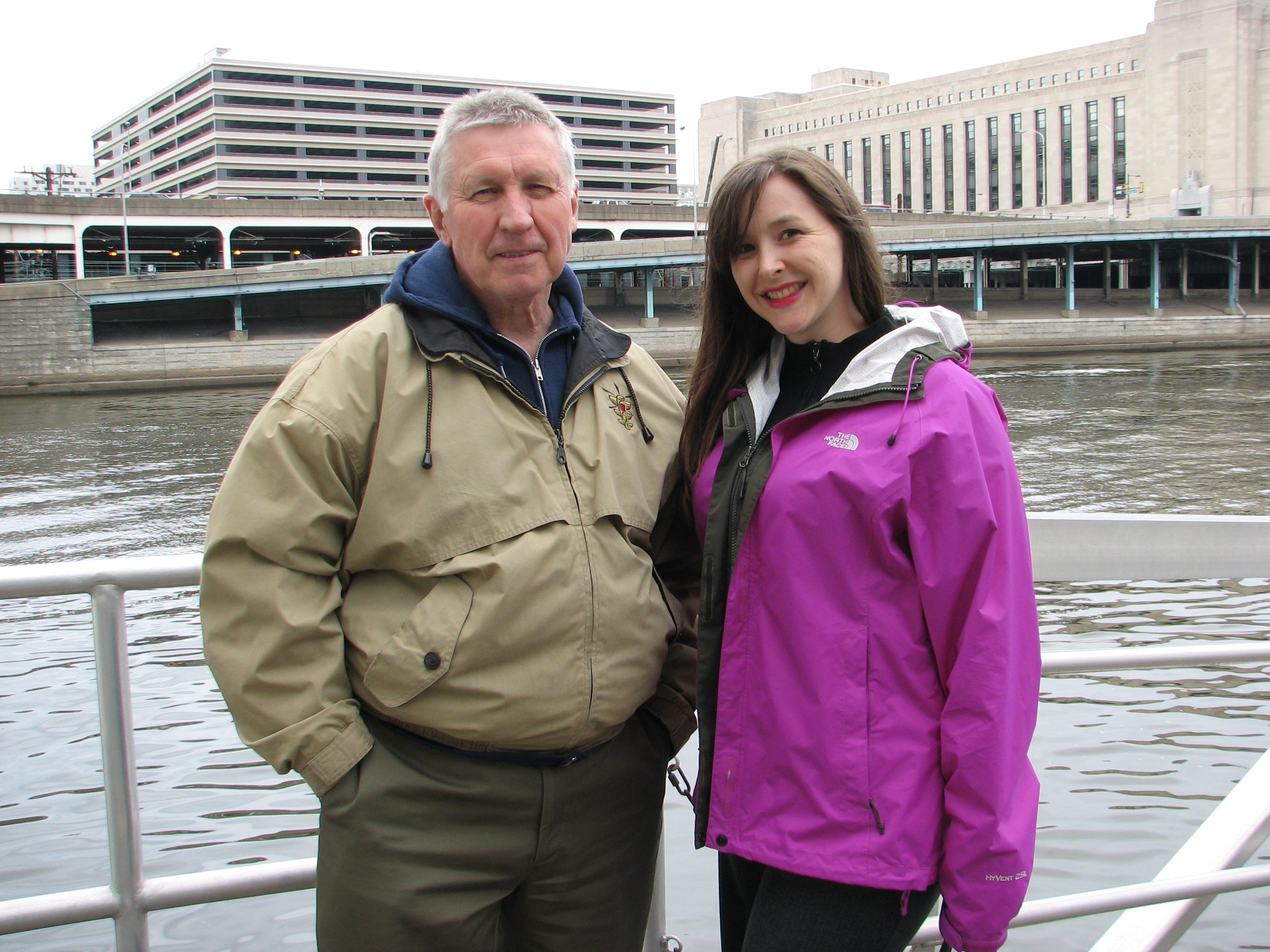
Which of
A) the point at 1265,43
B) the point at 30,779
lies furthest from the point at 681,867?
the point at 1265,43

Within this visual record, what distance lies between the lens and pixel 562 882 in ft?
5.76

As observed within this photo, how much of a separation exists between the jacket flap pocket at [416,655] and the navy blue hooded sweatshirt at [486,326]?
0.37 metres

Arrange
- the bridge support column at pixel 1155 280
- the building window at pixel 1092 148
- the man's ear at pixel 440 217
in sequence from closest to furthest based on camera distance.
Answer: the man's ear at pixel 440 217
the bridge support column at pixel 1155 280
the building window at pixel 1092 148

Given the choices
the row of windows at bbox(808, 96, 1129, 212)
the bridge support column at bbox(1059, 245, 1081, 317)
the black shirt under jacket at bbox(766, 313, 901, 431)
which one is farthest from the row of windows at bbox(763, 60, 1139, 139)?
the black shirt under jacket at bbox(766, 313, 901, 431)

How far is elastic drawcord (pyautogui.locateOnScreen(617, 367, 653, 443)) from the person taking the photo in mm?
1915

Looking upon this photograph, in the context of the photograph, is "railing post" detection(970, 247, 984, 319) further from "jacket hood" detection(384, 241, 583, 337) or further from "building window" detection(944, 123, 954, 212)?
"building window" detection(944, 123, 954, 212)

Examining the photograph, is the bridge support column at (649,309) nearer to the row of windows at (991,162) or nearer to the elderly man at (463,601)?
the row of windows at (991,162)

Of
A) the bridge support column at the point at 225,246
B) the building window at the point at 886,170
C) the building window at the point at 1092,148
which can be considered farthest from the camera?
the building window at the point at 886,170

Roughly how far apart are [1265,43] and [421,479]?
263 feet

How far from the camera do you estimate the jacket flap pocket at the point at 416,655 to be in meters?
1.60

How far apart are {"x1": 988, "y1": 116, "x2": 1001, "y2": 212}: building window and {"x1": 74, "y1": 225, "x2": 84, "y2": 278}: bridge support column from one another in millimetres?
65446

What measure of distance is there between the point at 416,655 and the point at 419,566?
132 mm

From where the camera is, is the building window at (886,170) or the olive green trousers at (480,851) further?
the building window at (886,170)

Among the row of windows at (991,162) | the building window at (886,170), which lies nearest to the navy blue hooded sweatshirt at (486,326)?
Answer: the row of windows at (991,162)
